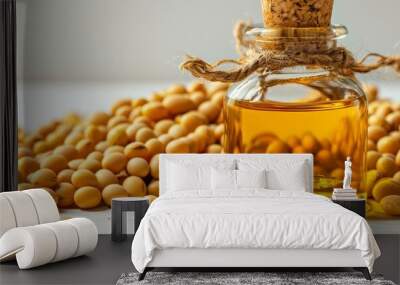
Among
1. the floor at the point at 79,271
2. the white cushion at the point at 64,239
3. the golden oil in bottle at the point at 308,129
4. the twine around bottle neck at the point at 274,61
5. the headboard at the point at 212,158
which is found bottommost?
the floor at the point at 79,271

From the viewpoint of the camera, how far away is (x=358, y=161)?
5641 millimetres

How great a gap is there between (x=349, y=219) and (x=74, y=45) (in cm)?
264

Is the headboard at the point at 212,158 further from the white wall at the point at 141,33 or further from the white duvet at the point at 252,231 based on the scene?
the white duvet at the point at 252,231

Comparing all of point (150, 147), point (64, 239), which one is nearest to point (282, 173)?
point (150, 147)

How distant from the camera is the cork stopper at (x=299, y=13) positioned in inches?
205

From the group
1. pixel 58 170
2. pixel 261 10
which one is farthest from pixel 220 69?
pixel 58 170

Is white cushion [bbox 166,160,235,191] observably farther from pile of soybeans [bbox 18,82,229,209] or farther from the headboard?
pile of soybeans [bbox 18,82,229,209]

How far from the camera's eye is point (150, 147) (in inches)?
232

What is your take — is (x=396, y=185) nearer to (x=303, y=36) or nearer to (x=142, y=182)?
(x=303, y=36)

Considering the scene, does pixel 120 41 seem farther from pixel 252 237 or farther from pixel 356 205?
pixel 252 237

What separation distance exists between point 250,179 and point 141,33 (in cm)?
142

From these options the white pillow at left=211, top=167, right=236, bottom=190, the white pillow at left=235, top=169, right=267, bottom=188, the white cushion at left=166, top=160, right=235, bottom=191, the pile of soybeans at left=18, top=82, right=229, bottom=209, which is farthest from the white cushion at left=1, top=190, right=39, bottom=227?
the white pillow at left=235, top=169, right=267, bottom=188

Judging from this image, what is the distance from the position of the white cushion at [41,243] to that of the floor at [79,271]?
0.18ft

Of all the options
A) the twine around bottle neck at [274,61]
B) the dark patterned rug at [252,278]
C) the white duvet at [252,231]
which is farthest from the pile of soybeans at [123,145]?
the white duvet at [252,231]
